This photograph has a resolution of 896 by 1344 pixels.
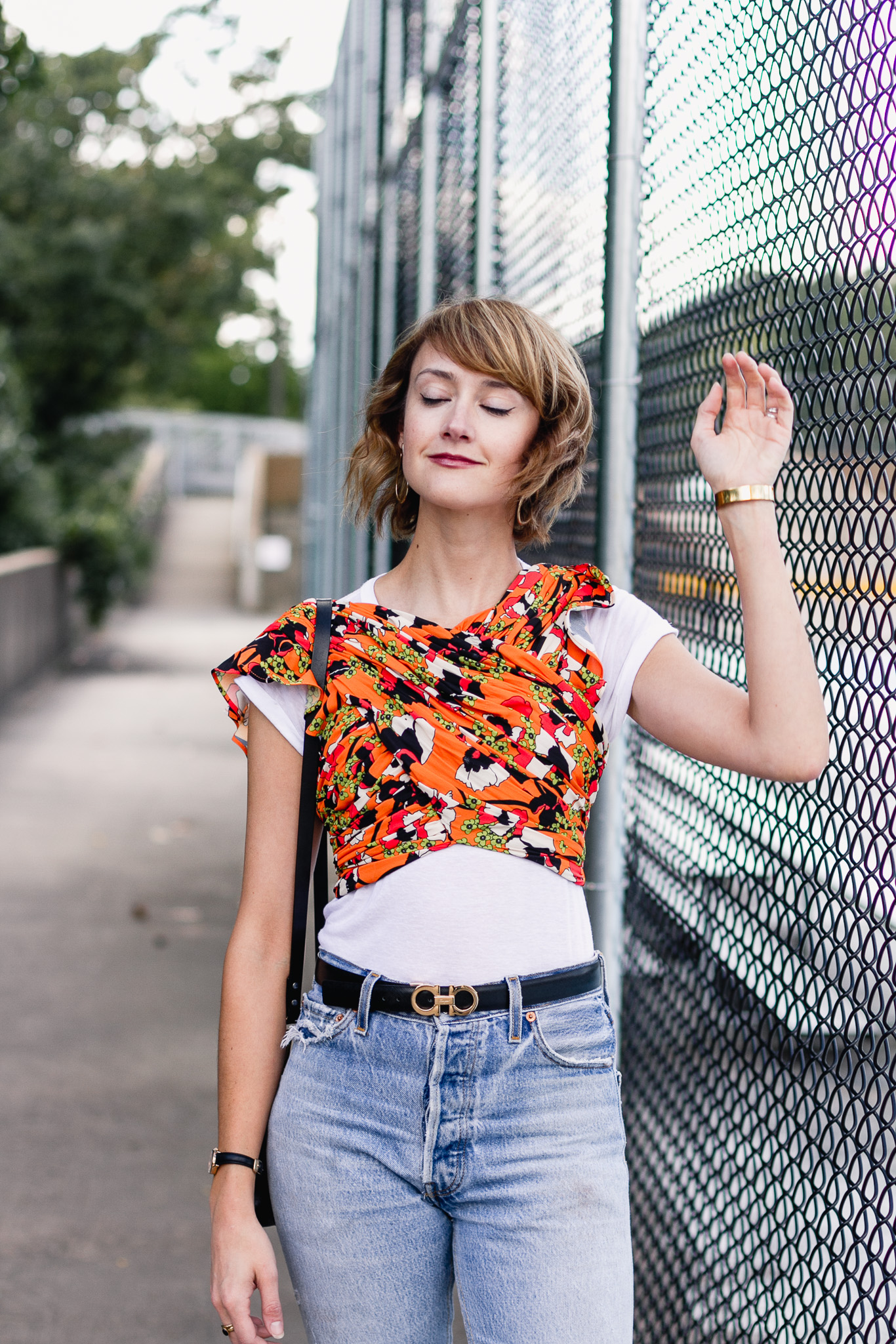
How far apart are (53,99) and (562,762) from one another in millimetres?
23812

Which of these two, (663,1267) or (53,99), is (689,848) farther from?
(53,99)

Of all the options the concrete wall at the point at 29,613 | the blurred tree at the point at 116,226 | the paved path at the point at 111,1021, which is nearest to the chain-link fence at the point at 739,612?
the paved path at the point at 111,1021

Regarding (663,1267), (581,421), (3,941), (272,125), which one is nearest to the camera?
(581,421)

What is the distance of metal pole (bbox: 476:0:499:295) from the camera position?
3.76 metres

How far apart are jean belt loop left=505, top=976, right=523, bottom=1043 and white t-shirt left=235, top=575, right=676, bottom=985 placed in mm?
18

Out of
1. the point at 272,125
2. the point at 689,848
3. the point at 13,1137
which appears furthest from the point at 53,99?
the point at 689,848

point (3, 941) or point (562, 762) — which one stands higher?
point (562, 762)

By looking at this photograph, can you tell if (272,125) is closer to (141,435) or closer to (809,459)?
(141,435)

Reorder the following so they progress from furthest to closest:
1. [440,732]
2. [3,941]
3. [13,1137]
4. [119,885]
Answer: [119,885], [3,941], [13,1137], [440,732]

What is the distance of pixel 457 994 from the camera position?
166cm

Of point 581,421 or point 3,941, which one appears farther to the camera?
point 3,941

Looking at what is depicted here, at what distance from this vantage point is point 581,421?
6.36 ft

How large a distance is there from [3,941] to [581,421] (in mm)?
4853

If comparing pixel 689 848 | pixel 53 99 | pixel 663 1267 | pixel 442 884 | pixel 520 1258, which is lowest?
pixel 663 1267
